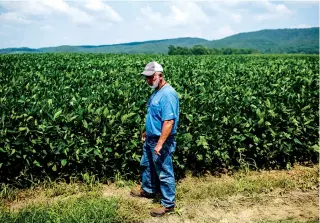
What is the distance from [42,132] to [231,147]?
3.30 m

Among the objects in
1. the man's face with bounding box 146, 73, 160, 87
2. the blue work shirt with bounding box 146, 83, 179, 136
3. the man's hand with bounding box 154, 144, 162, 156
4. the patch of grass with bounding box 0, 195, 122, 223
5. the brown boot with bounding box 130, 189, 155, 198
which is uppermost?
the man's face with bounding box 146, 73, 160, 87

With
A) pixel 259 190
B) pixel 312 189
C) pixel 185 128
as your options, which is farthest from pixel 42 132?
pixel 312 189

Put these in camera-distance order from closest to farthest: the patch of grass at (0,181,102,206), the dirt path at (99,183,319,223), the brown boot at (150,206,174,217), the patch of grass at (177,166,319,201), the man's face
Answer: the man's face → the brown boot at (150,206,174,217) → the dirt path at (99,183,319,223) → the patch of grass at (0,181,102,206) → the patch of grass at (177,166,319,201)

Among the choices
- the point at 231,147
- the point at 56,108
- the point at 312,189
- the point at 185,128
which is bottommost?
the point at 312,189

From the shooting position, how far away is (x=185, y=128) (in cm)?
572

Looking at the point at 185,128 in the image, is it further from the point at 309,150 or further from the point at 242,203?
the point at 309,150

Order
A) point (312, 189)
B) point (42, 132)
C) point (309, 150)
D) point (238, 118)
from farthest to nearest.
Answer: point (309, 150)
point (238, 118)
point (312, 189)
point (42, 132)

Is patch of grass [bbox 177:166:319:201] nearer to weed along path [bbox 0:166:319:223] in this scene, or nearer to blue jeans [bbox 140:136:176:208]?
weed along path [bbox 0:166:319:223]

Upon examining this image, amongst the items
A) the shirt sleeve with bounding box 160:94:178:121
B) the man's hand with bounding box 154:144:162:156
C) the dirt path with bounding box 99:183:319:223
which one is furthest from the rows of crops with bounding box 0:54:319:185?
the shirt sleeve with bounding box 160:94:178:121

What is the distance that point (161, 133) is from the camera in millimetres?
4234

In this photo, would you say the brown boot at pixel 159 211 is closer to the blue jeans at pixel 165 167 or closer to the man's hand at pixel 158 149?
the blue jeans at pixel 165 167

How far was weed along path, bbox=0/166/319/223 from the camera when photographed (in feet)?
14.2

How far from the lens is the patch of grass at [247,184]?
517 centimetres

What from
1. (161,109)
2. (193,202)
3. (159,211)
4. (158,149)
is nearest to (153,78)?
(161,109)
